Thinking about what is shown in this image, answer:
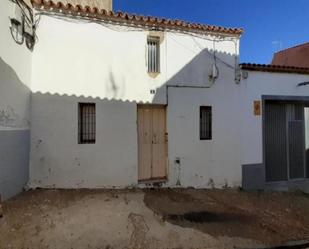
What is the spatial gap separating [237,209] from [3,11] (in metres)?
6.78

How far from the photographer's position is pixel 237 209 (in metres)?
7.48

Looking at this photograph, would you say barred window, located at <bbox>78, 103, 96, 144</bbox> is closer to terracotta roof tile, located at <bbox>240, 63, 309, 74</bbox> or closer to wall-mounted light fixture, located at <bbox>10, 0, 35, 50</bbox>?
wall-mounted light fixture, located at <bbox>10, 0, 35, 50</bbox>

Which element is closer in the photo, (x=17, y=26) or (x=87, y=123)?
(x=17, y=26)

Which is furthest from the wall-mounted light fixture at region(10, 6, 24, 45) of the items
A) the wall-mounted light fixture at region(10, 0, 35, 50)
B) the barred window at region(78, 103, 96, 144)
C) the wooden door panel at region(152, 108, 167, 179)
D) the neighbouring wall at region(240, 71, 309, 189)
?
the neighbouring wall at region(240, 71, 309, 189)

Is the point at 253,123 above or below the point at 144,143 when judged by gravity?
above

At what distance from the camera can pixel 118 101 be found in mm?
8305

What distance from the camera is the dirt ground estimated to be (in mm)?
5250

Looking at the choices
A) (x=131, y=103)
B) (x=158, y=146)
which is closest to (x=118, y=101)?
(x=131, y=103)

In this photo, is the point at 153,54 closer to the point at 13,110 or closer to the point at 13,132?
the point at 13,110

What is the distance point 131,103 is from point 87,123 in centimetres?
130

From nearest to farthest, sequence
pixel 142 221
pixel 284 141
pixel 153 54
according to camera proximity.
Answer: pixel 142 221
pixel 153 54
pixel 284 141

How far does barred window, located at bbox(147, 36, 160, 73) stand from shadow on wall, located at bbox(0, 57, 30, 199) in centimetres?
337

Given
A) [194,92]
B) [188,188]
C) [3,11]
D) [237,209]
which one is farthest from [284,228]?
[3,11]

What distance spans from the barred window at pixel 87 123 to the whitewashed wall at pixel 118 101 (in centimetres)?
15
